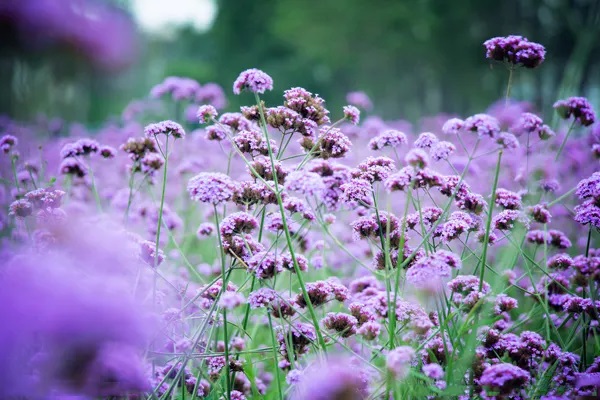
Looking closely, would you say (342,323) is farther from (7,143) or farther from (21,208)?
(7,143)

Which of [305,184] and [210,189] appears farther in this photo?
[210,189]

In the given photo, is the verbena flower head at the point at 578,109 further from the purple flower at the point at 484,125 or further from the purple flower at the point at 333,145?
the purple flower at the point at 333,145

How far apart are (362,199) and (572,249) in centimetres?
331

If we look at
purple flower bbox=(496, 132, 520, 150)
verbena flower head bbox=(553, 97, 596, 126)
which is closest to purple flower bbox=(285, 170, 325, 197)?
purple flower bbox=(496, 132, 520, 150)

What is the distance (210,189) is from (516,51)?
4.92 ft

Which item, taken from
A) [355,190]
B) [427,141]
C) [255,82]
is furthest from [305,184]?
[427,141]

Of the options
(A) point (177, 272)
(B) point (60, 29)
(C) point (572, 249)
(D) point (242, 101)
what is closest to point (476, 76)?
(D) point (242, 101)

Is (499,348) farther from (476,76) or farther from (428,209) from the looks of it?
(476,76)

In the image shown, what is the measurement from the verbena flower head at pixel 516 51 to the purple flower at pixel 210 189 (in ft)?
4.47

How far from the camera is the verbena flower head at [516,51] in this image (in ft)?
7.38

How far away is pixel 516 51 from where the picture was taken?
7.50 ft

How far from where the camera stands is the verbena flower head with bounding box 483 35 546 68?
7.38 ft

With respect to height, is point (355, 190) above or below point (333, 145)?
below

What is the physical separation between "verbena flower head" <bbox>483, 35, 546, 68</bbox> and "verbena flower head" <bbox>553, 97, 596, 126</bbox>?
59cm
